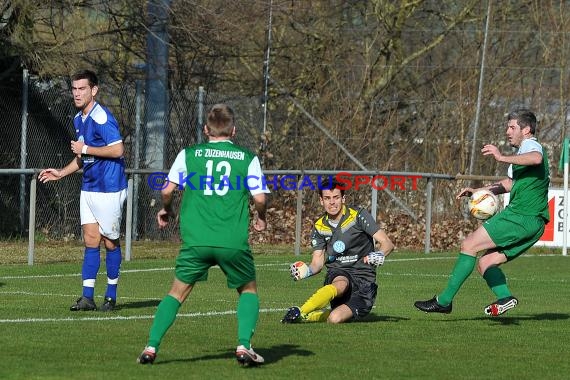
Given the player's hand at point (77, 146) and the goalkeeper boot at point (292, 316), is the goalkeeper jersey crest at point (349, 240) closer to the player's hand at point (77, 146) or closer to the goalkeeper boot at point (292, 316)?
the goalkeeper boot at point (292, 316)

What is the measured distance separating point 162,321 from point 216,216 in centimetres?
75

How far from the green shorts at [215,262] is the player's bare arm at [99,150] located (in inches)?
144

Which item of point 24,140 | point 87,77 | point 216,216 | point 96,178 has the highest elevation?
point 87,77

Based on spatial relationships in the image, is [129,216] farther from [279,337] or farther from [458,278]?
[279,337]

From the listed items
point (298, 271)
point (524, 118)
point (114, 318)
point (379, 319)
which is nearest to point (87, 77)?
point (114, 318)

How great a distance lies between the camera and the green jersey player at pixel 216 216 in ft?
27.9

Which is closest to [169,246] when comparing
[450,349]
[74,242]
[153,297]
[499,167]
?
[74,242]

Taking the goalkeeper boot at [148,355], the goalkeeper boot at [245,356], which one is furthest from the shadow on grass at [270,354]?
the goalkeeper boot at [245,356]

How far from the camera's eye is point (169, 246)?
23359 millimetres

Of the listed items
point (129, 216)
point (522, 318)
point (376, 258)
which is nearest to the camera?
point (376, 258)

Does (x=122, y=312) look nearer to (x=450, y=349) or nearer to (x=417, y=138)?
(x=450, y=349)

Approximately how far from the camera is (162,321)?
27.9 ft

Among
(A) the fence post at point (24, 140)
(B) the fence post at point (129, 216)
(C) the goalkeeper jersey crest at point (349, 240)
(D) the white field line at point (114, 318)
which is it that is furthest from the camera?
(A) the fence post at point (24, 140)

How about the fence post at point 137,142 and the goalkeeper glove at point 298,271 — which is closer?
the goalkeeper glove at point 298,271
